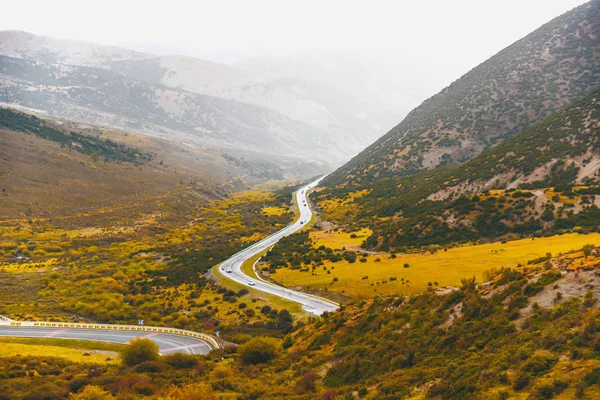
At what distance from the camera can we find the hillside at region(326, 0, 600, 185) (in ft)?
293

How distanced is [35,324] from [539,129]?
246 ft

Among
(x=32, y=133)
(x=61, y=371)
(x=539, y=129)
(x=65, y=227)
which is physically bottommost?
(x=65, y=227)

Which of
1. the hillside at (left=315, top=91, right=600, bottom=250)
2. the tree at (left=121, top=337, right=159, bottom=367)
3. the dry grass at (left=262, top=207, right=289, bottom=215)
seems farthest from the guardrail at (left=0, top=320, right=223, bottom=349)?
the dry grass at (left=262, top=207, right=289, bottom=215)

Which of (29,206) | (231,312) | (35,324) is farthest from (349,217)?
(29,206)

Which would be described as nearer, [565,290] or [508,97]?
[565,290]

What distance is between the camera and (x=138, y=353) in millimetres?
29500

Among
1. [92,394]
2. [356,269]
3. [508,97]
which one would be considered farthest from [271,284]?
[508,97]

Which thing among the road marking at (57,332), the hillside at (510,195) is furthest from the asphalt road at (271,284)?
the road marking at (57,332)

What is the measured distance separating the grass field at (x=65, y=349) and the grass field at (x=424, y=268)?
19.8m

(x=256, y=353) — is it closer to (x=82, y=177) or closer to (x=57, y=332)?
(x=57, y=332)

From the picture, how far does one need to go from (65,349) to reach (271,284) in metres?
21.7

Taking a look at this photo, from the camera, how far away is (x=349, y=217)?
80750 millimetres

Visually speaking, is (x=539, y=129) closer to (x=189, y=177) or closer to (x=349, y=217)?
(x=349, y=217)

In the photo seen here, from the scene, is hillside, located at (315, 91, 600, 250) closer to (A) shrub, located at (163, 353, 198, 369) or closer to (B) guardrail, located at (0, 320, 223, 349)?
(B) guardrail, located at (0, 320, 223, 349)
